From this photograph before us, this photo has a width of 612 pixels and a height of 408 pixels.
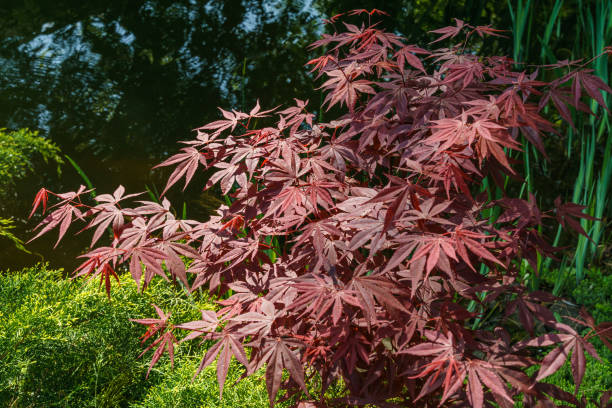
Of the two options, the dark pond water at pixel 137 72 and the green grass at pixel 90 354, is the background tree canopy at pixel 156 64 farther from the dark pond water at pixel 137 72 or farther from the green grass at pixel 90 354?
the green grass at pixel 90 354

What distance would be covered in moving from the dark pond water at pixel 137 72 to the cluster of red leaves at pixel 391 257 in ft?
7.00

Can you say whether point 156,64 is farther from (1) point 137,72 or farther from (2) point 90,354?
(2) point 90,354

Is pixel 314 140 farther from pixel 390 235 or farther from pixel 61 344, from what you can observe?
pixel 61 344

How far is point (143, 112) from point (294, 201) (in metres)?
3.17

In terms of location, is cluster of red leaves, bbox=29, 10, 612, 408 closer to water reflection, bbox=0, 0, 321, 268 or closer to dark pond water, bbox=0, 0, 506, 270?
dark pond water, bbox=0, 0, 506, 270

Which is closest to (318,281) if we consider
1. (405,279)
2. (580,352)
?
(405,279)

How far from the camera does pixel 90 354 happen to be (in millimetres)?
1854

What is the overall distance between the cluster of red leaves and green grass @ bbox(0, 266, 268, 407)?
0.43 metres

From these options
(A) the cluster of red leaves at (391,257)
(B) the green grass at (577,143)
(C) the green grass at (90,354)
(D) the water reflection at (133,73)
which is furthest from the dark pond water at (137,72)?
(A) the cluster of red leaves at (391,257)

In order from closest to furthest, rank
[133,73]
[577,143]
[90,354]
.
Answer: [90,354], [577,143], [133,73]

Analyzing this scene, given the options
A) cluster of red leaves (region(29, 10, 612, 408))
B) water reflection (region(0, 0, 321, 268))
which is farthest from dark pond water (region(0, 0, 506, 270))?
cluster of red leaves (region(29, 10, 612, 408))

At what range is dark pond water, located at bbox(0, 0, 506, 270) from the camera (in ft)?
11.6

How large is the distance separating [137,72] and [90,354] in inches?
118

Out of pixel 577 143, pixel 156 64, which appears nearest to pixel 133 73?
pixel 156 64
